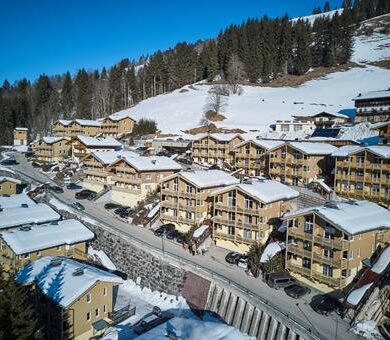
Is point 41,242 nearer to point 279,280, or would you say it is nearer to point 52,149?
point 279,280

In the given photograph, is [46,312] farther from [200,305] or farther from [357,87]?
[357,87]

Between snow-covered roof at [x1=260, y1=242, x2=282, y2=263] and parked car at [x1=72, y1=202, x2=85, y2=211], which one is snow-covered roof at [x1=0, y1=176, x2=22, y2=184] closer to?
parked car at [x1=72, y1=202, x2=85, y2=211]

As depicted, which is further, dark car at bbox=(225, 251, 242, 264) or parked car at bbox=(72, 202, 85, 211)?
parked car at bbox=(72, 202, 85, 211)

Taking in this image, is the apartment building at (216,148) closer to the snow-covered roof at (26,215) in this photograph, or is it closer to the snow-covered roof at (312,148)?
the snow-covered roof at (312,148)

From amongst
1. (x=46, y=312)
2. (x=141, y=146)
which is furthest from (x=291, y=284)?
(x=141, y=146)

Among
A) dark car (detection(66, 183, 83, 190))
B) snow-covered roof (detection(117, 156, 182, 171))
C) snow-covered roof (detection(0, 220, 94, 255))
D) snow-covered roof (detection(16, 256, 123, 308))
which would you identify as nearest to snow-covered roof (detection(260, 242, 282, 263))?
snow-covered roof (detection(16, 256, 123, 308))

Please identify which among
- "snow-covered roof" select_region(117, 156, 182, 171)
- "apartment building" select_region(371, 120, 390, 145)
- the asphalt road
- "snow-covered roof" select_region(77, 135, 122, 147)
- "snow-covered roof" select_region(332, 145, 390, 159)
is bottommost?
the asphalt road

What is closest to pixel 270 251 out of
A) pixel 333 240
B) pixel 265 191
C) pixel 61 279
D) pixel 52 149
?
pixel 333 240
